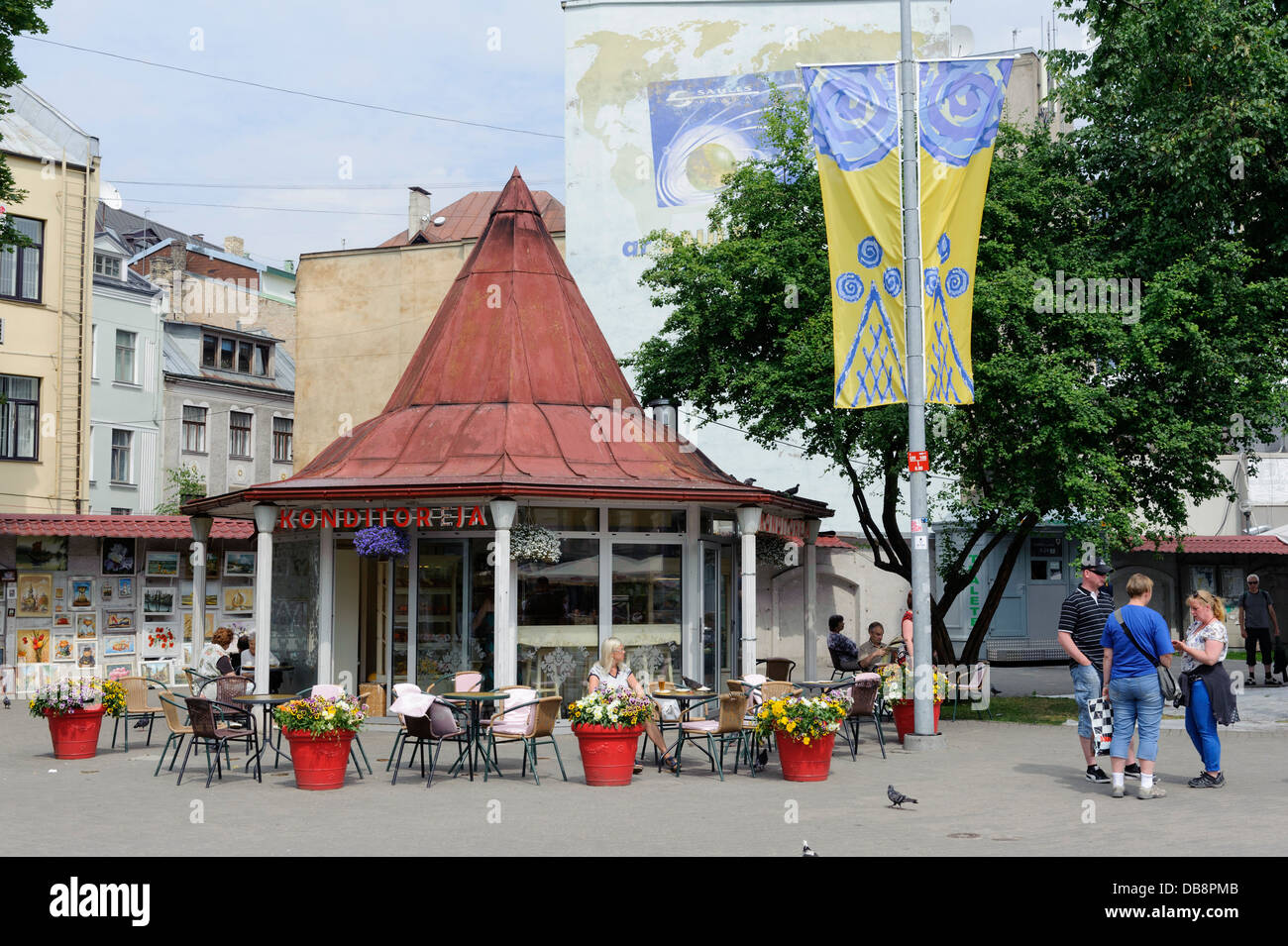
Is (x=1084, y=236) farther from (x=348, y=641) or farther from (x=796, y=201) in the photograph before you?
(x=348, y=641)

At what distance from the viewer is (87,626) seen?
26875 millimetres

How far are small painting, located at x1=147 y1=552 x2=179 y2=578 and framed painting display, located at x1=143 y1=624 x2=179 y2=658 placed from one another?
3.50 feet

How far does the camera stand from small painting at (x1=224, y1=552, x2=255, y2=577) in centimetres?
2967

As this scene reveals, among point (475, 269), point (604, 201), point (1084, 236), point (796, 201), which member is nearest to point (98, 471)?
point (604, 201)

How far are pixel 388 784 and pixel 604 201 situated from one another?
28.2 metres

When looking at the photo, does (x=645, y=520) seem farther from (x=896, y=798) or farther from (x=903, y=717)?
(x=896, y=798)

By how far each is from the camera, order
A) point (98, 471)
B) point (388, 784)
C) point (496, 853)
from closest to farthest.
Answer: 1. point (496, 853)
2. point (388, 784)
3. point (98, 471)

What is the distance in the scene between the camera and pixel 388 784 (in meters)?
13.2

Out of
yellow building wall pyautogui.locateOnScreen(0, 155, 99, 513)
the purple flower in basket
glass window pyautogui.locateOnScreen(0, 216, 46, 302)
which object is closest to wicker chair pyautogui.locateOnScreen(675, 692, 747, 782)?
the purple flower in basket

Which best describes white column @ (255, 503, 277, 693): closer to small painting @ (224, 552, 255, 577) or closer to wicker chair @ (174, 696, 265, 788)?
wicker chair @ (174, 696, 265, 788)

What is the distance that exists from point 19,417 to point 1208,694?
27379 millimetres

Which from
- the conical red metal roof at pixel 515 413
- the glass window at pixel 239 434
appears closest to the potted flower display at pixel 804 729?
the conical red metal roof at pixel 515 413

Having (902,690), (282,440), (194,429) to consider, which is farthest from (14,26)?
(282,440)

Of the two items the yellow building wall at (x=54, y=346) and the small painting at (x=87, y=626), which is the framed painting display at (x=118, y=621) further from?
the yellow building wall at (x=54, y=346)
